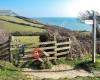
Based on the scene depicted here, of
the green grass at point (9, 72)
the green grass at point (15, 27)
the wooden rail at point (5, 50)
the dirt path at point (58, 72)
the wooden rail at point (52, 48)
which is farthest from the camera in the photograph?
the green grass at point (15, 27)

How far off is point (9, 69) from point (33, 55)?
207 centimetres

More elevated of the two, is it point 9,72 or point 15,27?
point 15,27

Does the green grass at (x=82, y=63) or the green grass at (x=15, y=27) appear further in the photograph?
the green grass at (x=15, y=27)

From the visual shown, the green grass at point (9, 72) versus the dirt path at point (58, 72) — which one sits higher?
the green grass at point (9, 72)

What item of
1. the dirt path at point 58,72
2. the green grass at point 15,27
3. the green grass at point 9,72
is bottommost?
the dirt path at point 58,72

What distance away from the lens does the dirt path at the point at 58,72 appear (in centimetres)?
1564

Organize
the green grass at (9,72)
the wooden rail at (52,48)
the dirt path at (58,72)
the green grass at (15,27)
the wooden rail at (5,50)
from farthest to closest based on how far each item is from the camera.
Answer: the green grass at (15,27), the wooden rail at (52,48), the wooden rail at (5,50), the dirt path at (58,72), the green grass at (9,72)

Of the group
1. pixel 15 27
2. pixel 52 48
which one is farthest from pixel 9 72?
pixel 15 27

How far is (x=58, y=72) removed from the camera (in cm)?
1647

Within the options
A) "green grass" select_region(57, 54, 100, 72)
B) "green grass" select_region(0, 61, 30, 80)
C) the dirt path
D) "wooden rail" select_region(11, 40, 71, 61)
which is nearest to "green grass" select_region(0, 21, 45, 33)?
"wooden rail" select_region(11, 40, 71, 61)

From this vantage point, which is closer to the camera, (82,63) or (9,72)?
(9,72)

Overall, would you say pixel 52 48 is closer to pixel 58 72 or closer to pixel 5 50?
pixel 58 72

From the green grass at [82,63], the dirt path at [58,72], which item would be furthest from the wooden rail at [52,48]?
the dirt path at [58,72]

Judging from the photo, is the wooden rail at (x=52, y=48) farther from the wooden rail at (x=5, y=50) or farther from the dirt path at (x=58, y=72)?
the dirt path at (x=58, y=72)
